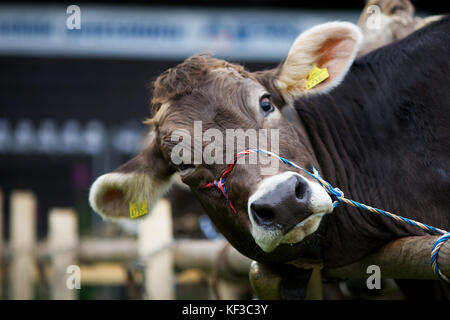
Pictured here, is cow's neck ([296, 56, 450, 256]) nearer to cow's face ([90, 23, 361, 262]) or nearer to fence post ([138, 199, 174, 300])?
cow's face ([90, 23, 361, 262])

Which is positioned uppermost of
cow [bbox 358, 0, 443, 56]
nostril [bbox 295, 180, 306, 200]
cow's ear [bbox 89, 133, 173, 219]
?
cow [bbox 358, 0, 443, 56]

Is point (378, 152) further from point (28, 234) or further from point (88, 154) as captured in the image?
point (88, 154)

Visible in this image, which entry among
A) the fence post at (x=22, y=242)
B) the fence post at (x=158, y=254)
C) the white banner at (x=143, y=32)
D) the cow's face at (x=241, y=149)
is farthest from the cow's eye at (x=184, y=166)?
the white banner at (x=143, y=32)

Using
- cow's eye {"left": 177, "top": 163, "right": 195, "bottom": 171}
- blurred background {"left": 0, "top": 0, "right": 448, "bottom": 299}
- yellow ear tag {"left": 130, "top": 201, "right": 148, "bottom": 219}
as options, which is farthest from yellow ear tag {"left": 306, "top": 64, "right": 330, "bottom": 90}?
blurred background {"left": 0, "top": 0, "right": 448, "bottom": 299}

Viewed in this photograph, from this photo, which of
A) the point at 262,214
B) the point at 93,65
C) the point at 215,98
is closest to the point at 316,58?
the point at 215,98

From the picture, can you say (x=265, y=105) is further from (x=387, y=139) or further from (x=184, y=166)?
(x=387, y=139)

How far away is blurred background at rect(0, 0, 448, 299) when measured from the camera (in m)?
9.32

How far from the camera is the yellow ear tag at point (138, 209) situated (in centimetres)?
284

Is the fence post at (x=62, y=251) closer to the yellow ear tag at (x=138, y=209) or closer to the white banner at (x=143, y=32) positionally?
the yellow ear tag at (x=138, y=209)

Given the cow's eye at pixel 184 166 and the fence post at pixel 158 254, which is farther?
the fence post at pixel 158 254

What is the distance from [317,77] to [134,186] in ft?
3.31

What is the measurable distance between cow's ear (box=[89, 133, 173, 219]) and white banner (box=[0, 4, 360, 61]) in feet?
21.5
